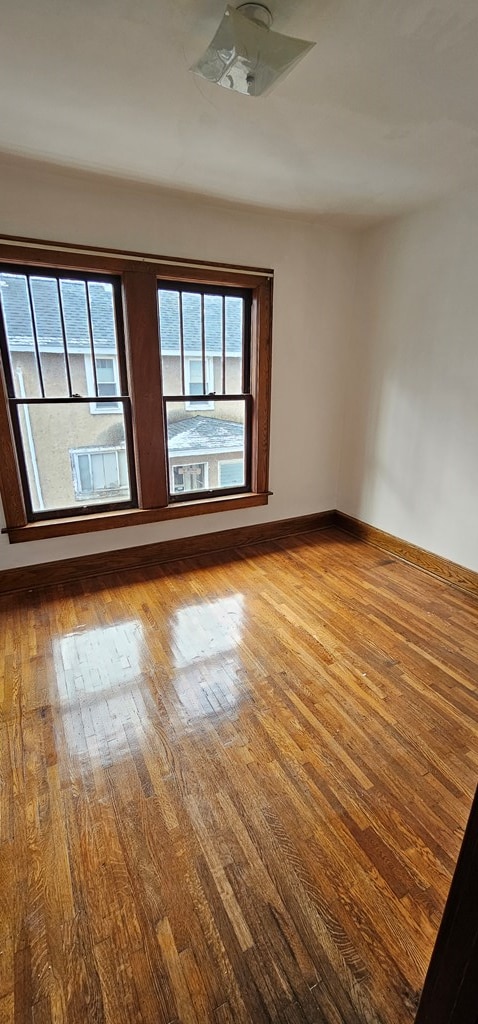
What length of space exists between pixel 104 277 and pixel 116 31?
4.88ft

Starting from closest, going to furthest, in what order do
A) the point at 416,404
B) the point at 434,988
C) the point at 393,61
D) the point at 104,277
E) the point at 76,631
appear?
the point at 434,988 → the point at 393,61 → the point at 76,631 → the point at 104,277 → the point at 416,404

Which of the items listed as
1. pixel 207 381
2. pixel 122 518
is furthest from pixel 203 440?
pixel 122 518

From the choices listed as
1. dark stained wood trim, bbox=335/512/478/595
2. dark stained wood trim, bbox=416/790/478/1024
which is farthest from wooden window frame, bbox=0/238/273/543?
dark stained wood trim, bbox=416/790/478/1024

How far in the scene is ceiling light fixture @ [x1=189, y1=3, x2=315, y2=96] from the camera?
4.41ft

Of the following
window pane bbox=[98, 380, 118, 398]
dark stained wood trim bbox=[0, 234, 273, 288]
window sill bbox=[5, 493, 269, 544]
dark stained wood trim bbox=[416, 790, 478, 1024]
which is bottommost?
window sill bbox=[5, 493, 269, 544]

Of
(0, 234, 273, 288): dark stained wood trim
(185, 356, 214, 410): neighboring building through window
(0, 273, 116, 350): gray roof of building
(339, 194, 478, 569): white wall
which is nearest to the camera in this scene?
(0, 234, 273, 288): dark stained wood trim

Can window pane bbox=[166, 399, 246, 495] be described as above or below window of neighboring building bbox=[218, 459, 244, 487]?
above

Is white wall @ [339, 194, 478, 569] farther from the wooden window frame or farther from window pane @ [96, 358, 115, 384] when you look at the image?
window pane @ [96, 358, 115, 384]

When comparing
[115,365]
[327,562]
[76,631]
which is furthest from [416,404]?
[76,631]

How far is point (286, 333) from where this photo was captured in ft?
11.5

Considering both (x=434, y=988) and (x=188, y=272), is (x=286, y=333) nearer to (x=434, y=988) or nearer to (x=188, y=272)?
(x=188, y=272)

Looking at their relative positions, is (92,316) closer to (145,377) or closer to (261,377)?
(145,377)

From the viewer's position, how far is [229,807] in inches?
58.9

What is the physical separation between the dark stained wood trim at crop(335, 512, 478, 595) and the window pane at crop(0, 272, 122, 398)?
2581 millimetres
